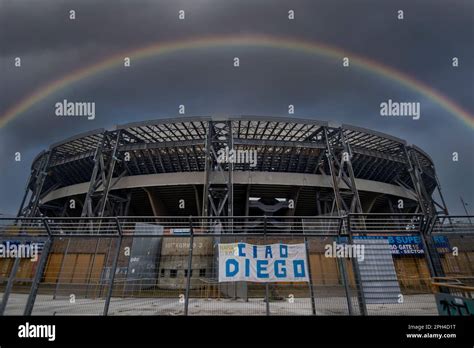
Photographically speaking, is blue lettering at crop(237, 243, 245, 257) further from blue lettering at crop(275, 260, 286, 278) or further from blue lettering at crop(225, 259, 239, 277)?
blue lettering at crop(275, 260, 286, 278)

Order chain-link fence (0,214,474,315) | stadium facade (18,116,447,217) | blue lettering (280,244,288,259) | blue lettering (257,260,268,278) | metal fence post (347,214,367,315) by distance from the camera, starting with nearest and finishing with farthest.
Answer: metal fence post (347,214,367,315), chain-link fence (0,214,474,315), blue lettering (257,260,268,278), blue lettering (280,244,288,259), stadium facade (18,116,447,217)

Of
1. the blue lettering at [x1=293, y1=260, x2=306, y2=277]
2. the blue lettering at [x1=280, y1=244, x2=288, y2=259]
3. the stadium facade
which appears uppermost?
the stadium facade

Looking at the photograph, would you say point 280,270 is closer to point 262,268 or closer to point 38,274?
point 262,268

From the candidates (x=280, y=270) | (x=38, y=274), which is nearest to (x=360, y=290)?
(x=280, y=270)

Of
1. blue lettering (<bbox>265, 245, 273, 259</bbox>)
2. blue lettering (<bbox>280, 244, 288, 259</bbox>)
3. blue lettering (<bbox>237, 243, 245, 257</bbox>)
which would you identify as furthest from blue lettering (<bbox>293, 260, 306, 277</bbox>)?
blue lettering (<bbox>237, 243, 245, 257</bbox>)

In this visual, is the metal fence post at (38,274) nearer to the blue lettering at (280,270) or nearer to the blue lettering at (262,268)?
the blue lettering at (262,268)

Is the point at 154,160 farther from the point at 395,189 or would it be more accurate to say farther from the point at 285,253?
the point at 395,189

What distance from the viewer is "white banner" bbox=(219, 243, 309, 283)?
5.72 meters

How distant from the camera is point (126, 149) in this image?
1083 inches

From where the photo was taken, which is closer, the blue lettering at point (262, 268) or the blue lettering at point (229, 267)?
the blue lettering at point (262, 268)

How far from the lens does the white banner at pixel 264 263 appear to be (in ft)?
18.8

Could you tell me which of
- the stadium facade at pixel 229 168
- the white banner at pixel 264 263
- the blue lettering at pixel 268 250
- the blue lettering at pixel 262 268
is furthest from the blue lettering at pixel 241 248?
the stadium facade at pixel 229 168
